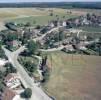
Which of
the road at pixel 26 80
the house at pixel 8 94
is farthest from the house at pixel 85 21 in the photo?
the house at pixel 8 94

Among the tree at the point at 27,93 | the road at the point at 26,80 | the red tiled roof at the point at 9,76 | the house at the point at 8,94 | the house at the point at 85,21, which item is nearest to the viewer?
the house at the point at 8,94

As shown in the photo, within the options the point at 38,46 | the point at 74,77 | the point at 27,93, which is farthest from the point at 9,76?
the point at 38,46

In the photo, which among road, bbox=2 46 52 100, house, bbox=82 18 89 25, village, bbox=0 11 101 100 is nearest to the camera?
road, bbox=2 46 52 100

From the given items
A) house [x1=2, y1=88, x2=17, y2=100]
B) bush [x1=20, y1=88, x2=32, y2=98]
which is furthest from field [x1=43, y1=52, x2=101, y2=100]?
house [x1=2, y1=88, x2=17, y2=100]

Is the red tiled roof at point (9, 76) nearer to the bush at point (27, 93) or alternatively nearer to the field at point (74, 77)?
the bush at point (27, 93)

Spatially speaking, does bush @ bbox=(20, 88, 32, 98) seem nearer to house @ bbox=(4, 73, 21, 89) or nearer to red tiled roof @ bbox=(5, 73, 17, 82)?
house @ bbox=(4, 73, 21, 89)

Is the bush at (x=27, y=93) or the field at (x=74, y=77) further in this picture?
the field at (x=74, y=77)
